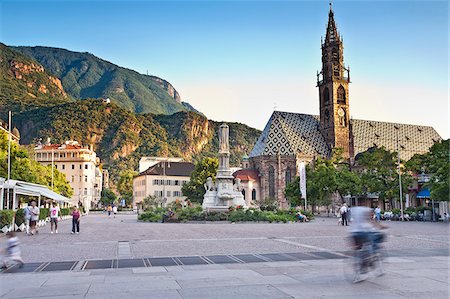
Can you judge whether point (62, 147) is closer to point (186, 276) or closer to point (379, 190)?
point (379, 190)

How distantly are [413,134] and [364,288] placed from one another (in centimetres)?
10716

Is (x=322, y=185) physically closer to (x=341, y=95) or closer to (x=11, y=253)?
Answer: (x=341, y=95)

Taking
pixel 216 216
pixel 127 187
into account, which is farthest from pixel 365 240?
pixel 127 187

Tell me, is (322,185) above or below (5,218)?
above

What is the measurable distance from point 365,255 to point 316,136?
93.2 meters

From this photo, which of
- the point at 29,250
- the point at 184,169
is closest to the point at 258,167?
the point at 184,169

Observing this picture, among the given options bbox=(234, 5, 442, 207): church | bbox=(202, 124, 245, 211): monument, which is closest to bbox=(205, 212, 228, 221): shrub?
bbox=(202, 124, 245, 211): monument

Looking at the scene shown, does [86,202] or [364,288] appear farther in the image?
[86,202]

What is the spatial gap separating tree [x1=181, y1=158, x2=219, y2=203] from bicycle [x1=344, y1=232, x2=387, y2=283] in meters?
77.2

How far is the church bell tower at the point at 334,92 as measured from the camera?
326ft

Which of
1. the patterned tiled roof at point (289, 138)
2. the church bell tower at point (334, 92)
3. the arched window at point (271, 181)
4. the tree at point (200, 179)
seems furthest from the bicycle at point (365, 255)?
the church bell tower at point (334, 92)

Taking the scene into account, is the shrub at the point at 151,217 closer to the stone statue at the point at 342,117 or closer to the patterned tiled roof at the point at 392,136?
the stone statue at the point at 342,117

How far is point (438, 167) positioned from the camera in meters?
46.8

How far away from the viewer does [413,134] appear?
354 ft
